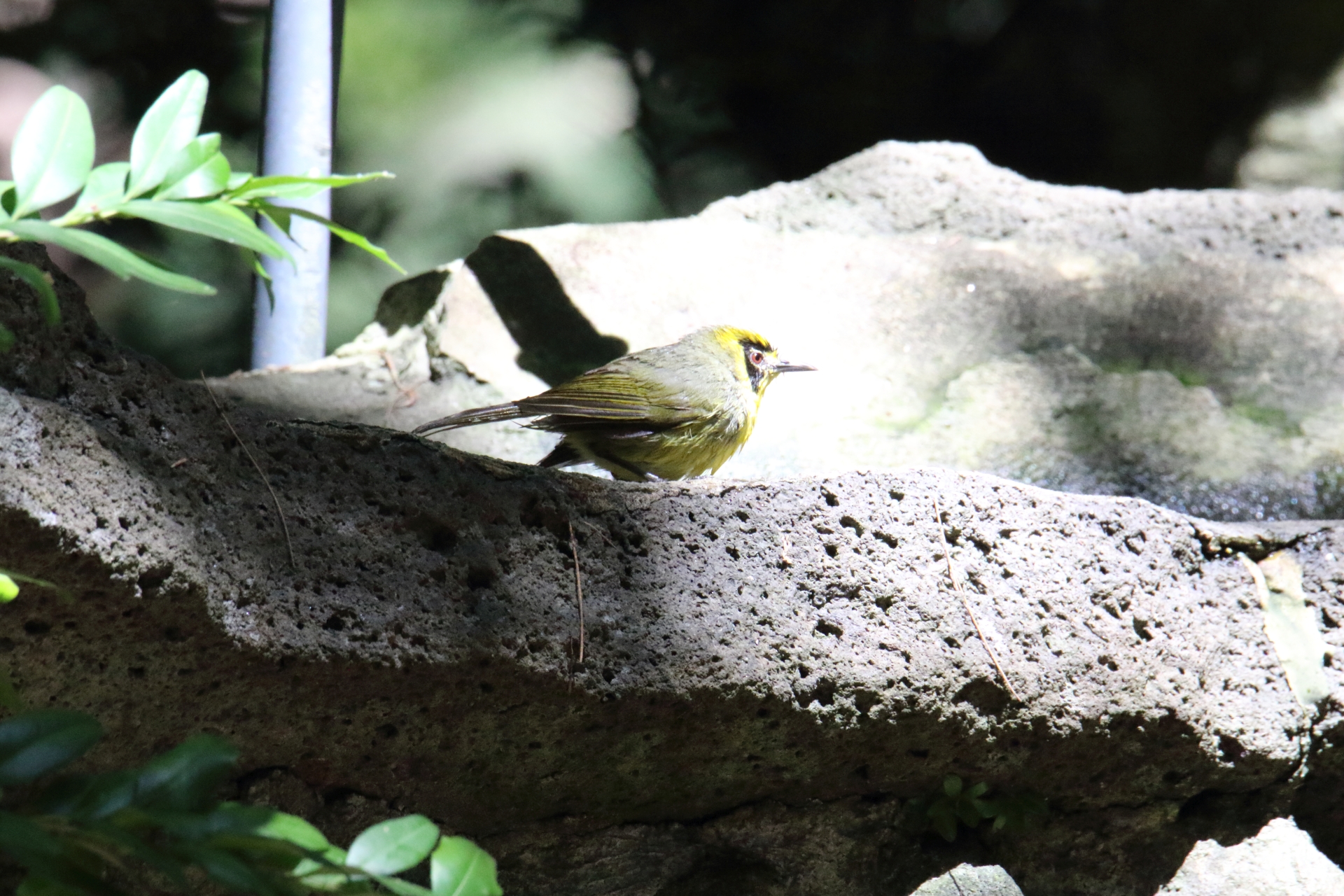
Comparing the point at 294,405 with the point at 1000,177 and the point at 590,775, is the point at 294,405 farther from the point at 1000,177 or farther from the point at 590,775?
the point at 1000,177

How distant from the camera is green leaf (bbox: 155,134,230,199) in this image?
1.40 metres

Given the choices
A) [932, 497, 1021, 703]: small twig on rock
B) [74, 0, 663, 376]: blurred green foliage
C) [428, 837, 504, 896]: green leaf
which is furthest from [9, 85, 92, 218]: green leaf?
[74, 0, 663, 376]: blurred green foliage

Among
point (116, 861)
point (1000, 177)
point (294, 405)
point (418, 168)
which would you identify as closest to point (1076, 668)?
point (116, 861)

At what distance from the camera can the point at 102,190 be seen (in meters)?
1.40

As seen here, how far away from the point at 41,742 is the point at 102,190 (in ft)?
2.01

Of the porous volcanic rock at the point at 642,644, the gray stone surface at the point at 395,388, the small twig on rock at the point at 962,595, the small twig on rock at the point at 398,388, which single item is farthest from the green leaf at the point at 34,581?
the small twig on rock at the point at 398,388

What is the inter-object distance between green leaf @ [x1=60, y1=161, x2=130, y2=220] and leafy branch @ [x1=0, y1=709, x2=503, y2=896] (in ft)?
1.77

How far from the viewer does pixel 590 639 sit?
221cm

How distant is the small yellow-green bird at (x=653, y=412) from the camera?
3.43 m

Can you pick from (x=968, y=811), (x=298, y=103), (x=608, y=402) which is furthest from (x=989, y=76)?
(x=968, y=811)

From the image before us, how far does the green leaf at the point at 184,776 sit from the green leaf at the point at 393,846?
0.50 ft

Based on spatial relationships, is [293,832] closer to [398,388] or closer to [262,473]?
[262,473]

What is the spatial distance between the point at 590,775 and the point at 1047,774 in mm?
1035

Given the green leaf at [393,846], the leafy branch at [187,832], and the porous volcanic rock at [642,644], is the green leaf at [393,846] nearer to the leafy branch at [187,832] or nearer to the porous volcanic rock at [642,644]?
the leafy branch at [187,832]
